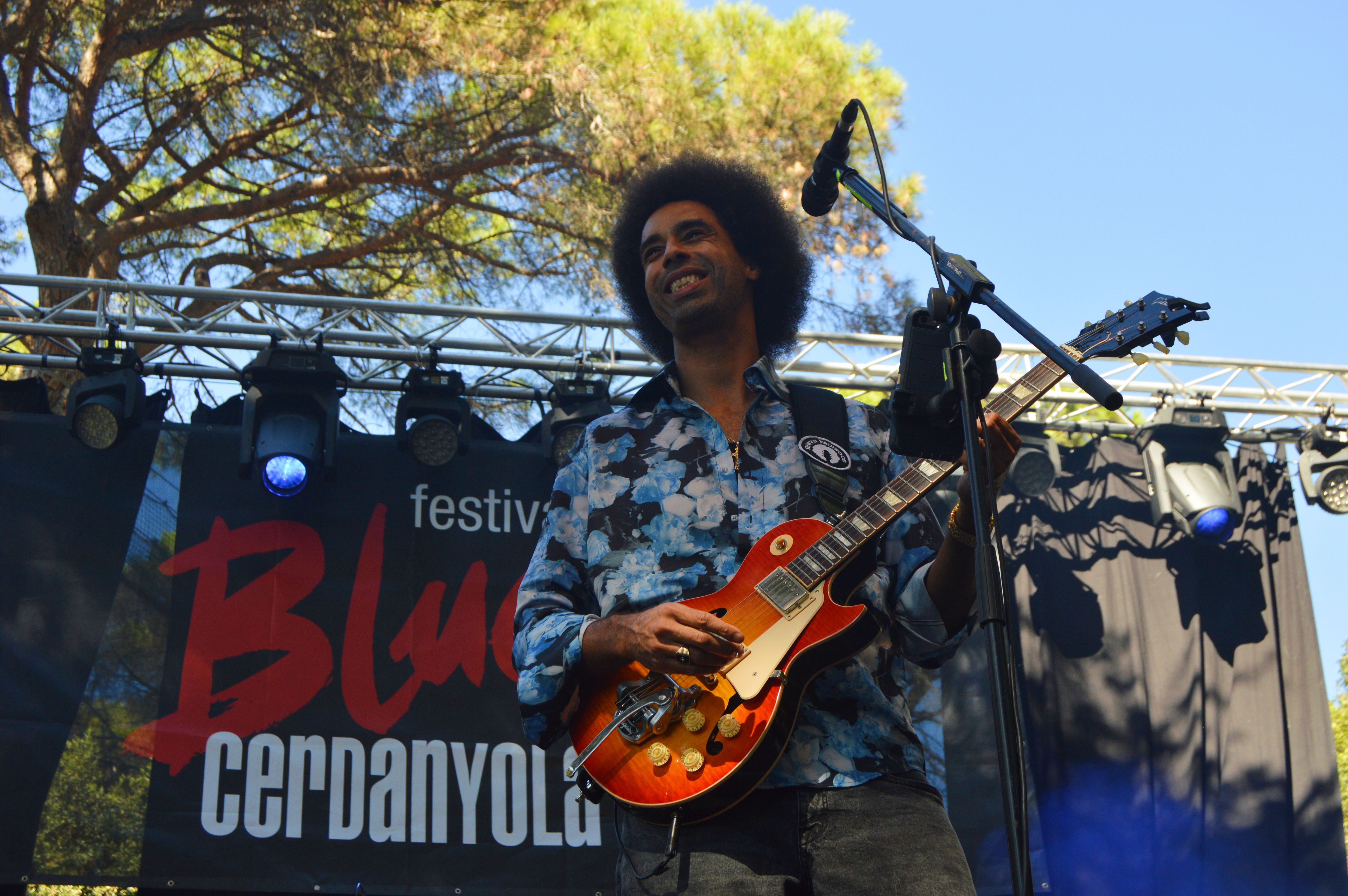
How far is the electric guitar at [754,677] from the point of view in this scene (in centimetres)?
189

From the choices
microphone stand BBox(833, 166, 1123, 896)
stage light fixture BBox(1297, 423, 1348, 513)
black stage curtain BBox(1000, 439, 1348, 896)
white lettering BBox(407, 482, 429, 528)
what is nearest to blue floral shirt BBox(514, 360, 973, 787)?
microphone stand BBox(833, 166, 1123, 896)

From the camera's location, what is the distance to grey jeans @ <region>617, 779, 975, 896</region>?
1744mm

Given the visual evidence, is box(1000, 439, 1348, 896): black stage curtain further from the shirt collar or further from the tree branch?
the tree branch

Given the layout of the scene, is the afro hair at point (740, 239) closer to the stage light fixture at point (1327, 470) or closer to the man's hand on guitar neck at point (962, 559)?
the man's hand on guitar neck at point (962, 559)

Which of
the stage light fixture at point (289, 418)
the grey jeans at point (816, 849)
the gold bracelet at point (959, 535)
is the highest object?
the stage light fixture at point (289, 418)

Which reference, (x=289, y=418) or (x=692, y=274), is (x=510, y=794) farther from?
(x=692, y=274)

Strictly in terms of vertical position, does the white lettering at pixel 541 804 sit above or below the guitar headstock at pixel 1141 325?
below

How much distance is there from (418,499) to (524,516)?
1.68ft

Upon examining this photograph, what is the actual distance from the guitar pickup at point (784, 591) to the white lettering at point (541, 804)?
2.94 metres

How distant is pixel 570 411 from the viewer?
545cm

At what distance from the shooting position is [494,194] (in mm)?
8219

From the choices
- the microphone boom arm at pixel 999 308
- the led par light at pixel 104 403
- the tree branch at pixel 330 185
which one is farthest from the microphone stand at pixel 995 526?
the tree branch at pixel 330 185

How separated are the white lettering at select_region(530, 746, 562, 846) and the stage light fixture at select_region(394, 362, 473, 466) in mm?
1459

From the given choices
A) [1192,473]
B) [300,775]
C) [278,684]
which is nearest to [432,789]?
[300,775]
